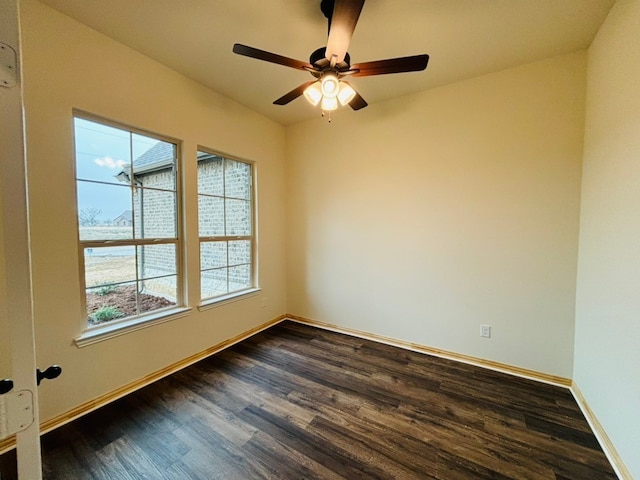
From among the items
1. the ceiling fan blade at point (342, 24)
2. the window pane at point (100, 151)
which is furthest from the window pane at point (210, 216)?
the ceiling fan blade at point (342, 24)

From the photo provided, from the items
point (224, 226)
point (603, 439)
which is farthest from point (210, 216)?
point (603, 439)

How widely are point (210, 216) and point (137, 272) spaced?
0.91 m

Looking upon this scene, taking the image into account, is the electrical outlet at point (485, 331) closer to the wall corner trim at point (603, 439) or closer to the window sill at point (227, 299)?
the wall corner trim at point (603, 439)

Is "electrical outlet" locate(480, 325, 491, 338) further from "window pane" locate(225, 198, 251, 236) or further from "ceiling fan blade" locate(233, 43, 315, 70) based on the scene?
"window pane" locate(225, 198, 251, 236)

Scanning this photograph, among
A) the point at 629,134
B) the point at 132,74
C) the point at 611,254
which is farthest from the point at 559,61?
the point at 132,74

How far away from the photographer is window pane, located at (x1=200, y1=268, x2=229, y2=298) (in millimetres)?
2785

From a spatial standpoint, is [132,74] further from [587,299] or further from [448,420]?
[587,299]

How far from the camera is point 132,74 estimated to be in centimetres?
210

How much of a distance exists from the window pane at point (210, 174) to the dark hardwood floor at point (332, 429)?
1.80 m

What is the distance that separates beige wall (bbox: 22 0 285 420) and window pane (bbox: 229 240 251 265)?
0.55m

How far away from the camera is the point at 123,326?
2.08m

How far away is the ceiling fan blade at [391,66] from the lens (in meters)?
1.56

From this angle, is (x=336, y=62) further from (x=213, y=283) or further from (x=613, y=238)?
(x=213, y=283)

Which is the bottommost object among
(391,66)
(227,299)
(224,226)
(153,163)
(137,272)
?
(227,299)
